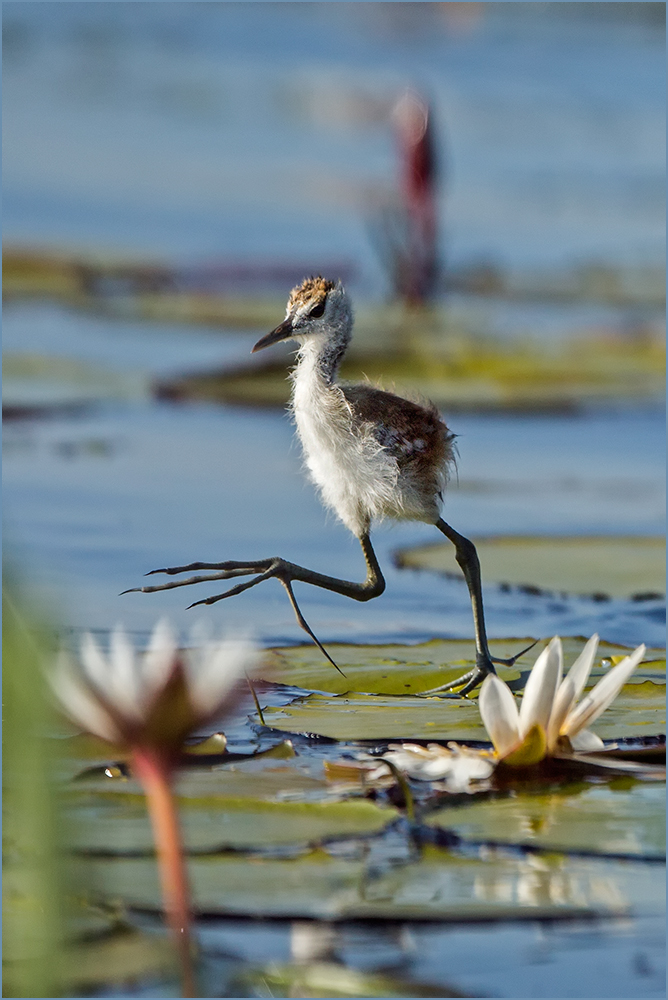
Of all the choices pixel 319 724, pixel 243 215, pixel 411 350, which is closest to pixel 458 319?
pixel 411 350

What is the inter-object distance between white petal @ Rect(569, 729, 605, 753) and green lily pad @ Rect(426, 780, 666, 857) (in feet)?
0.28

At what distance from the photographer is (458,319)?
8.34 meters

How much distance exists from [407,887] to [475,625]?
1.11 metres

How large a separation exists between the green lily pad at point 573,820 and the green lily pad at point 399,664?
0.66 metres

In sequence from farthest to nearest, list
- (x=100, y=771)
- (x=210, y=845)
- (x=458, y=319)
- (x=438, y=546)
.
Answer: (x=458, y=319)
(x=438, y=546)
(x=100, y=771)
(x=210, y=845)

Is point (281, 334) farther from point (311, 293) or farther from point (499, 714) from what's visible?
point (499, 714)

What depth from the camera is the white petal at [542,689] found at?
86.2 inches

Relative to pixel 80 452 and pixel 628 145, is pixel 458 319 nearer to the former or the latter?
pixel 80 452

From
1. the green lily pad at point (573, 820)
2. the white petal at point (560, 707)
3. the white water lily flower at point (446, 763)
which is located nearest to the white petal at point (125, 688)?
the green lily pad at point (573, 820)

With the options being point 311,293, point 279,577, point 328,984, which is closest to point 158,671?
point 328,984

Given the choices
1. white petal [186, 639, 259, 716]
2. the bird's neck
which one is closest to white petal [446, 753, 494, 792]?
white petal [186, 639, 259, 716]

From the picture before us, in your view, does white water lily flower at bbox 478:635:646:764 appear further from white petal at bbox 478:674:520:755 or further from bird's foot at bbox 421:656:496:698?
bird's foot at bbox 421:656:496:698

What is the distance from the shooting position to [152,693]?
1467mm

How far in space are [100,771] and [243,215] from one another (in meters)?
9.41
